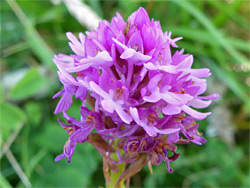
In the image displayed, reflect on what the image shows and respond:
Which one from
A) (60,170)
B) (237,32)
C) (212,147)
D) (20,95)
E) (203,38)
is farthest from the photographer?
(237,32)

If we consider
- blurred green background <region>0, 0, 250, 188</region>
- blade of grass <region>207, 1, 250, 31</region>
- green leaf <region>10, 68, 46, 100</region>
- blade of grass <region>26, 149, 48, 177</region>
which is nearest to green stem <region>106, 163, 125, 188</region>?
blurred green background <region>0, 0, 250, 188</region>

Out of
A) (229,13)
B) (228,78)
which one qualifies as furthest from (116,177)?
(229,13)

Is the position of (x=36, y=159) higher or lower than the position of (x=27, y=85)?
lower

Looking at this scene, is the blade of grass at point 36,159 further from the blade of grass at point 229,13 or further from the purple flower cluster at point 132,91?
the blade of grass at point 229,13

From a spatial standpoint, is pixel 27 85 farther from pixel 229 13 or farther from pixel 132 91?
pixel 229 13

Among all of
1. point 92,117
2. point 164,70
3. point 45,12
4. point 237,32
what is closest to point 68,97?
point 92,117

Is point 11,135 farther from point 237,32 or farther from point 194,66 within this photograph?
point 237,32
